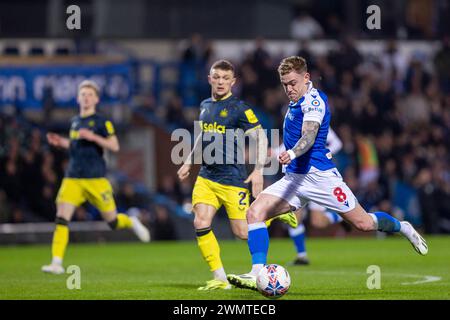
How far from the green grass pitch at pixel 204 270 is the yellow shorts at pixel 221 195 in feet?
3.21

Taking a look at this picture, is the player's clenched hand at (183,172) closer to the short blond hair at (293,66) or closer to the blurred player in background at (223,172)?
the blurred player in background at (223,172)

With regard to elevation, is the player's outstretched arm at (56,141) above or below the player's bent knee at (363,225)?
above

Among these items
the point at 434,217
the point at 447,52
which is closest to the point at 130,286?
the point at 434,217

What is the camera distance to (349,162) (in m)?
27.4

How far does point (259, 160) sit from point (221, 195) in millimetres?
606

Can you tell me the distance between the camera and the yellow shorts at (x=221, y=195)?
12.3m

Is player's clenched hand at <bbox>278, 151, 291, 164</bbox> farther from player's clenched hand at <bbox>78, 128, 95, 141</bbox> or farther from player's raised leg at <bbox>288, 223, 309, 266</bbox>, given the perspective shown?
player's raised leg at <bbox>288, 223, 309, 266</bbox>

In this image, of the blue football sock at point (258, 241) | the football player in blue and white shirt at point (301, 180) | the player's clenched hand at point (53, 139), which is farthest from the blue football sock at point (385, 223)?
the player's clenched hand at point (53, 139)

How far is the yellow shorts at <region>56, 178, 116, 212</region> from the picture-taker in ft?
51.3

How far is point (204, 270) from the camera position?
51.7ft

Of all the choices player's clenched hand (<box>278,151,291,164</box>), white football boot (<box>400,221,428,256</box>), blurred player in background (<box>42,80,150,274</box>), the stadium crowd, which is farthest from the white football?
the stadium crowd

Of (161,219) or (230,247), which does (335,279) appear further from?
(161,219)

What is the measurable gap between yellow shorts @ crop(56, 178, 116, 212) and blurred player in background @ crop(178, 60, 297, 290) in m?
3.69
